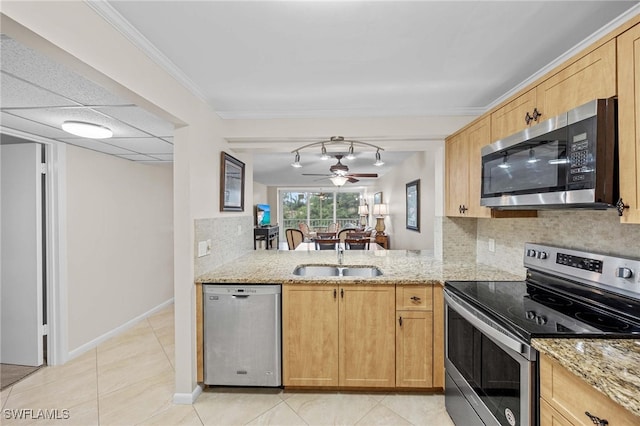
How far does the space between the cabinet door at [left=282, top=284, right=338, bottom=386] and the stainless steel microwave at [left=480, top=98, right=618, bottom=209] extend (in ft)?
4.29

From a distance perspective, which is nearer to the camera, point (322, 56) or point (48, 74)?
point (48, 74)

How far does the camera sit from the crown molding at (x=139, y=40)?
126cm

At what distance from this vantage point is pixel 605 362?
98 cm

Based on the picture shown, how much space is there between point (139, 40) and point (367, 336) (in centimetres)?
228

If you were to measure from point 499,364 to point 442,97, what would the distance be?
1.85 m

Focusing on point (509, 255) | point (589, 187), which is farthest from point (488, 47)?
point (509, 255)

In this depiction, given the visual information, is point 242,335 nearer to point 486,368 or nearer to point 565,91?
point 486,368

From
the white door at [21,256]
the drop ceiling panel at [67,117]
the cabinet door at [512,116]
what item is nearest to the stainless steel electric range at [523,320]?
the cabinet door at [512,116]

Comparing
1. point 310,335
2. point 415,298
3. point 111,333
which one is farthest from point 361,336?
point 111,333

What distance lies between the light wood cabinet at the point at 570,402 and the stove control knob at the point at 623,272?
22.5 inches

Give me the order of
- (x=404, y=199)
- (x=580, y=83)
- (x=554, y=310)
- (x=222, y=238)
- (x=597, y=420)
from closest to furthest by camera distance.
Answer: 1. (x=597, y=420)
2. (x=580, y=83)
3. (x=554, y=310)
4. (x=222, y=238)
5. (x=404, y=199)

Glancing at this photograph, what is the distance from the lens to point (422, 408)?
2037mm

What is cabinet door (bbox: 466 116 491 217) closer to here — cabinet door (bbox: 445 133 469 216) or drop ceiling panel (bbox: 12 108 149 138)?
cabinet door (bbox: 445 133 469 216)

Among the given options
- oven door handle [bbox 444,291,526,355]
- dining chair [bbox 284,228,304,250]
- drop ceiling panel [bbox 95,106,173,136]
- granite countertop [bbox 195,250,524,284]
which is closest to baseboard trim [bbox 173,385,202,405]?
granite countertop [bbox 195,250,524,284]
